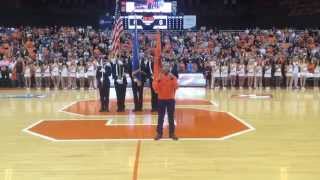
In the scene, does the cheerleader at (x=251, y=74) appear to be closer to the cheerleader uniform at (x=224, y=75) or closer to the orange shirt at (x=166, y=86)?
the cheerleader uniform at (x=224, y=75)

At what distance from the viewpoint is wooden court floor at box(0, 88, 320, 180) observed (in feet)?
26.3

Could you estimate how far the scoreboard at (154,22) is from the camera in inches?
1109

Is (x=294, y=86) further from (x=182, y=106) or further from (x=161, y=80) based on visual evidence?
(x=161, y=80)

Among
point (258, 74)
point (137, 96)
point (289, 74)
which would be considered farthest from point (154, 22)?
point (137, 96)

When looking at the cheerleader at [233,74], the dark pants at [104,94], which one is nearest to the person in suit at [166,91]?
the dark pants at [104,94]

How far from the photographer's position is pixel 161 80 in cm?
1100

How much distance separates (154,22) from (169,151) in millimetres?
18916

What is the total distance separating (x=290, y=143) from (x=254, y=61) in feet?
52.5

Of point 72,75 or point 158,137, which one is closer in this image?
point 158,137

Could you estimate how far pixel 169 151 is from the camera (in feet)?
32.1

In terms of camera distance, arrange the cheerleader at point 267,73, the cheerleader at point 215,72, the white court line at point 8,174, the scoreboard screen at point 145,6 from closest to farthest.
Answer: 1. the white court line at point 8,174
2. the cheerleader at point 215,72
3. the cheerleader at point 267,73
4. the scoreboard screen at point 145,6

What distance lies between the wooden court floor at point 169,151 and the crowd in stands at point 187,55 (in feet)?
32.2

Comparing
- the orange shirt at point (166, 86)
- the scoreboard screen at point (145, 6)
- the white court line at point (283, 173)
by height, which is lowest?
the white court line at point (283, 173)

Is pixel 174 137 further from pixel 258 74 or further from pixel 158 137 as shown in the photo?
pixel 258 74
